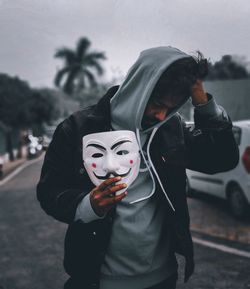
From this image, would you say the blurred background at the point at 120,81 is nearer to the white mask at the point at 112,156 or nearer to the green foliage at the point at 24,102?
the white mask at the point at 112,156

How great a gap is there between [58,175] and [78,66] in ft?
4.44

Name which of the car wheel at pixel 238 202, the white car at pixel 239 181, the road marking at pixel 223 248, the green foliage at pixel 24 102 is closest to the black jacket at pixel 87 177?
the road marking at pixel 223 248

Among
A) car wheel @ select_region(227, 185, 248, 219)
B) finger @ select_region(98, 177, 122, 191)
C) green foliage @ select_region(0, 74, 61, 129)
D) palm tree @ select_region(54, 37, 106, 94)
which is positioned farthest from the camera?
green foliage @ select_region(0, 74, 61, 129)

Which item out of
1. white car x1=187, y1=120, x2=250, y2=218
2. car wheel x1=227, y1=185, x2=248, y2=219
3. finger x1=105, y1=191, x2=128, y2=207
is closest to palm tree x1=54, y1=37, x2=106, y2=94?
finger x1=105, y1=191, x2=128, y2=207

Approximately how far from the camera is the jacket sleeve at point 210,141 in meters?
1.76

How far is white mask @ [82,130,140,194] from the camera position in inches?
60.2

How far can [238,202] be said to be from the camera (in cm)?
642

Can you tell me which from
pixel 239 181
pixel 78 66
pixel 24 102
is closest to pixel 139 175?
pixel 78 66

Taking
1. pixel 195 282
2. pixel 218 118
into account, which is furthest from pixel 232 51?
pixel 195 282

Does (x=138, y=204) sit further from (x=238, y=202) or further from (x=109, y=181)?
(x=238, y=202)

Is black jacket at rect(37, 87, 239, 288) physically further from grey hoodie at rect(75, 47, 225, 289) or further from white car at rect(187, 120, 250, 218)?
white car at rect(187, 120, 250, 218)

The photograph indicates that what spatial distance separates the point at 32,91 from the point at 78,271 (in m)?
13.5

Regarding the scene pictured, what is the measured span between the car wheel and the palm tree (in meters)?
3.64

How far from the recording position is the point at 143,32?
7.25ft
